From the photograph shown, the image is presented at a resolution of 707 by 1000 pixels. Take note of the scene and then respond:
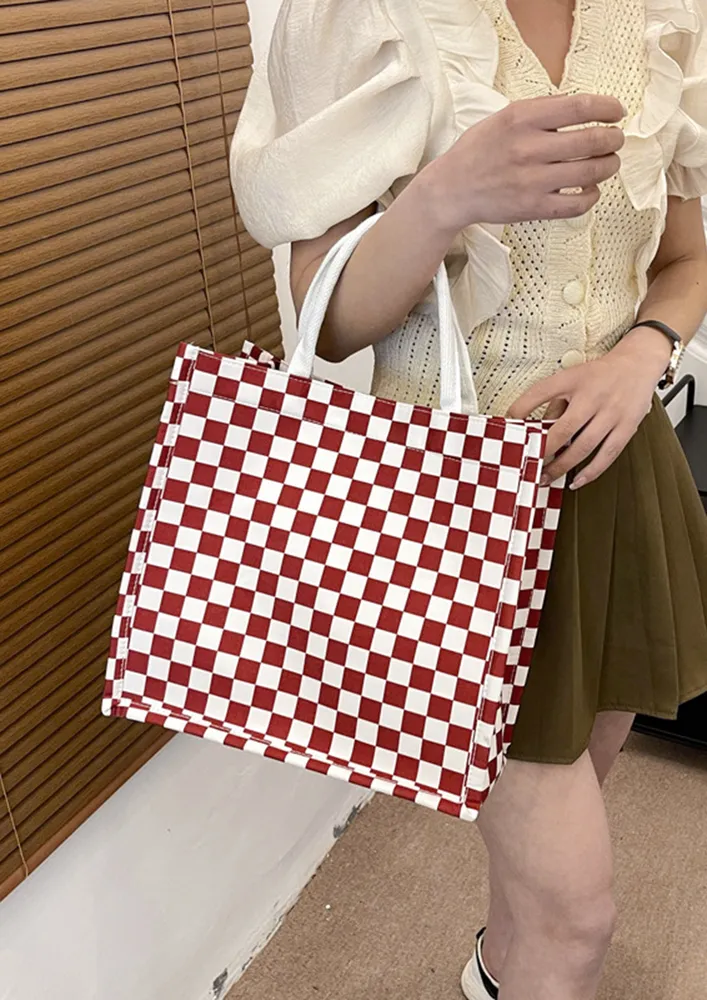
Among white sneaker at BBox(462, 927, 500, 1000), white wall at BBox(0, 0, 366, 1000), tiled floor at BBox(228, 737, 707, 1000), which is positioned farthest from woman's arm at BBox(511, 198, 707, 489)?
tiled floor at BBox(228, 737, 707, 1000)

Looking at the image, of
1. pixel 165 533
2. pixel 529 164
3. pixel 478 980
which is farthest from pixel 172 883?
pixel 529 164

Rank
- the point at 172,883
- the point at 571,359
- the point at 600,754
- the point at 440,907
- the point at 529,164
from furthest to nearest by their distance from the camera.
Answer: the point at 440,907 → the point at 172,883 → the point at 600,754 → the point at 571,359 → the point at 529,164

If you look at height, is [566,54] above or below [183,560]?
above

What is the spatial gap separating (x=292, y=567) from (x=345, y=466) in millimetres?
84

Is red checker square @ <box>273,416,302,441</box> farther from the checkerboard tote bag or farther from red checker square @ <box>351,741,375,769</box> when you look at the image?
red checker square @ <box>351,741,375,769</box>

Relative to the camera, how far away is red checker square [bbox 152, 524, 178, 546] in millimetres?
778

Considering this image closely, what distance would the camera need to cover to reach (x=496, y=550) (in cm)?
71

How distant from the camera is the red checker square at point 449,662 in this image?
0.72 metres

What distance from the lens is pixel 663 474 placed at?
36.7 inches

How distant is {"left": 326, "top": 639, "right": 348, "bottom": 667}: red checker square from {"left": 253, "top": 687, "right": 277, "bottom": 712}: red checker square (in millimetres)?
59

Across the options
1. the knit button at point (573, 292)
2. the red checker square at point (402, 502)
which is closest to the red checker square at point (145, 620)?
the red checker square at point (402, 502)

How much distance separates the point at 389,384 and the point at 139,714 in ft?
1.15

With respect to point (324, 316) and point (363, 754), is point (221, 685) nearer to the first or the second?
point (363, 754)

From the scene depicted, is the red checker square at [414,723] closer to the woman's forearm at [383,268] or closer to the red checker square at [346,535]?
the red checker square at [346,535]
